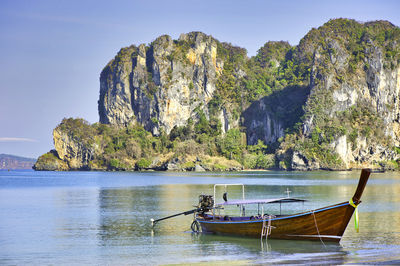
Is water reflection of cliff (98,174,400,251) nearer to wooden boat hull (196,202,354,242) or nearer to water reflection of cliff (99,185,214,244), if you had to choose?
water reflection of cliff (99,185,214,244)

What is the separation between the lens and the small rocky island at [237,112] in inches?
6225

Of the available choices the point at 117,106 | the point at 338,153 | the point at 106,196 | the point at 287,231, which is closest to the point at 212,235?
the point at 287,231

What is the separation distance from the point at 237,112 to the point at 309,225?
539ft

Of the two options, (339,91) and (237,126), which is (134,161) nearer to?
(237,126)

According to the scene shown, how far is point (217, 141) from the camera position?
562ft

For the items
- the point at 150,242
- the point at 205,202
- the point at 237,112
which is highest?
the point at 237,112

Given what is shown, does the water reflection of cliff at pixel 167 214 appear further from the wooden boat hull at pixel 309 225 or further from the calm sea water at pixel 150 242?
the wooden boat hull at pixel 309 225

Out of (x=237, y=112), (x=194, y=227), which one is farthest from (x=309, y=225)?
(x=237, y=112)

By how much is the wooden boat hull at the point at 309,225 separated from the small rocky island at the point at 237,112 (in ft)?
414

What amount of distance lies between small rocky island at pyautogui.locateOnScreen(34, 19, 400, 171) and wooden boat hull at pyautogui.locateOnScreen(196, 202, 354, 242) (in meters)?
126

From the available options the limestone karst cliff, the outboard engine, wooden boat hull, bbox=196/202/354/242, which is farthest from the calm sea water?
the limestone karst cliff

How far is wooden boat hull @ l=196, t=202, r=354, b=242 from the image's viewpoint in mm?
25666

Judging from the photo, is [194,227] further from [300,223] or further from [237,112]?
[237,112]

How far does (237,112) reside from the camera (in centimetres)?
19025
